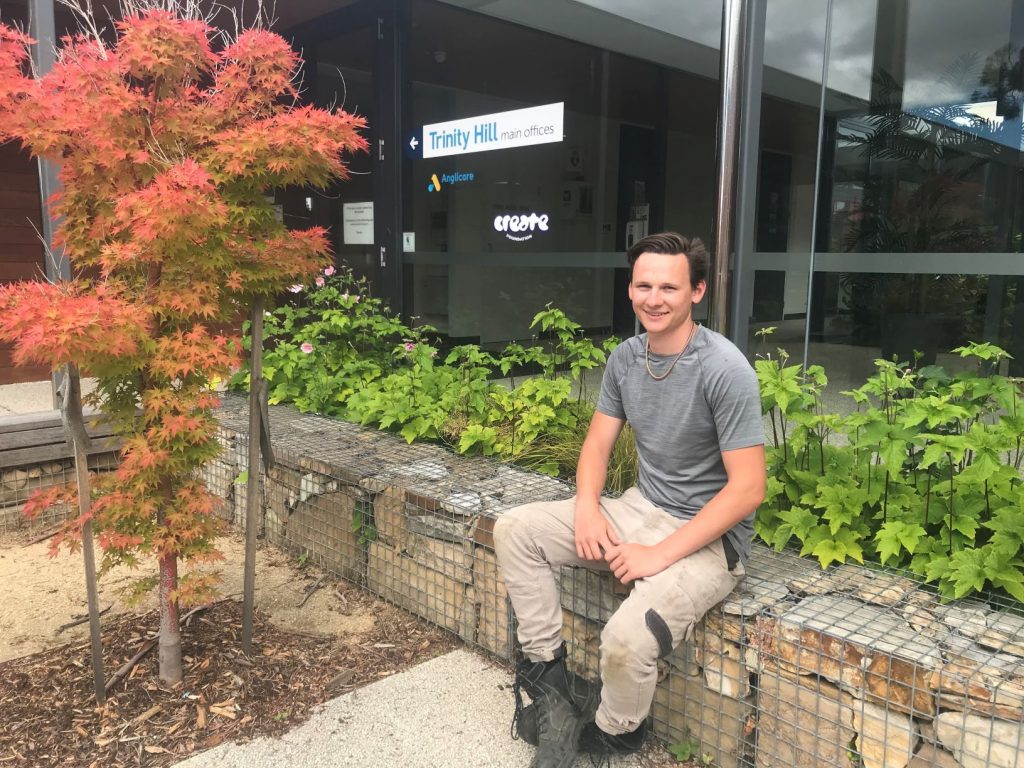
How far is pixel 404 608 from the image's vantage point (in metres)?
3.29

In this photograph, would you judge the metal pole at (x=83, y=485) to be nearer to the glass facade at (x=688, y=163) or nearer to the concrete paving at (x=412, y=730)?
the concrete paving at (x=412, y=730)

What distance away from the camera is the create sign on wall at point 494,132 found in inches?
216

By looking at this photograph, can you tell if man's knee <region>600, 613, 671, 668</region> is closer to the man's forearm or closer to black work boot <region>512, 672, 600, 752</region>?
black work boot <region>512, 672, 600, 752</region>

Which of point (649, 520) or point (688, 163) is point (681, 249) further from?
point (688, 163)

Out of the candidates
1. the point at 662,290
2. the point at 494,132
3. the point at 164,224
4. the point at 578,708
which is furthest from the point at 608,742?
the point at 494,132

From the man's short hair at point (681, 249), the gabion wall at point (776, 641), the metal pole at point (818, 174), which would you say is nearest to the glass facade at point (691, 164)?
the metal pole at point (818, 174)

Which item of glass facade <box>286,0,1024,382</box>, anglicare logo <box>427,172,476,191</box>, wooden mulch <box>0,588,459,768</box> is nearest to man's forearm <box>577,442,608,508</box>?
wooden mulch <box>0,588,459,768</box>

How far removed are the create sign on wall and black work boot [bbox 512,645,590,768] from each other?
4106mm

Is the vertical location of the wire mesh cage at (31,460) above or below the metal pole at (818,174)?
below

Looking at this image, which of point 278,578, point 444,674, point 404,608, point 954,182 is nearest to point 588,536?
point 444,674

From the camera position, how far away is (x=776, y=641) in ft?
6.94

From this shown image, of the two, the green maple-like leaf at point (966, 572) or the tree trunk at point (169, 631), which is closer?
the green maple-like leaf at point (966, 572)

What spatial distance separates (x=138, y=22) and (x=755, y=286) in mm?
3275

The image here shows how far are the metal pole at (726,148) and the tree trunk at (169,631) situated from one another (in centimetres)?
245
